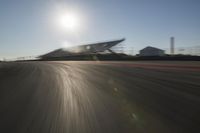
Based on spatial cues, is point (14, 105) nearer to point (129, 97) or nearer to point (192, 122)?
point (129, 97)

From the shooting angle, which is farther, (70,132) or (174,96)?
(174,96)

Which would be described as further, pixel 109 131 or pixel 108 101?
pixel 108 101

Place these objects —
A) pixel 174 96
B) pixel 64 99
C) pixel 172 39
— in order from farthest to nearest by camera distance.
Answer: pixel 172 39 < pixel 64 99 < pixel 174 96

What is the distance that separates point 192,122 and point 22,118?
349cm

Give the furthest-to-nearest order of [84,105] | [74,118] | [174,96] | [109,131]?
[174,96] < [84,105] < [74,118] < [109,131]

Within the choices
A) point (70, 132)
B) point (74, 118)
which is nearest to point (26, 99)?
point (74, 118)

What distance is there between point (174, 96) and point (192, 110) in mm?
1502

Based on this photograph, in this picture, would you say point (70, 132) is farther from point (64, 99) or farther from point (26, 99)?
point (26, 99)

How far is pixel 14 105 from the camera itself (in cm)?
708

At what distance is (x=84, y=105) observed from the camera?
21.9 feet

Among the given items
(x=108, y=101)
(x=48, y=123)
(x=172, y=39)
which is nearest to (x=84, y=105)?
(x=108, y=101)

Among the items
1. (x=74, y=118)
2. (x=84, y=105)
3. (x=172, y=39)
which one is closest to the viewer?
(x=74, y=118)

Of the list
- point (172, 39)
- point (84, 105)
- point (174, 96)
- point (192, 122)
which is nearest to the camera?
point (192, 122)

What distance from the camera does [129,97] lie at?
7438 mm
